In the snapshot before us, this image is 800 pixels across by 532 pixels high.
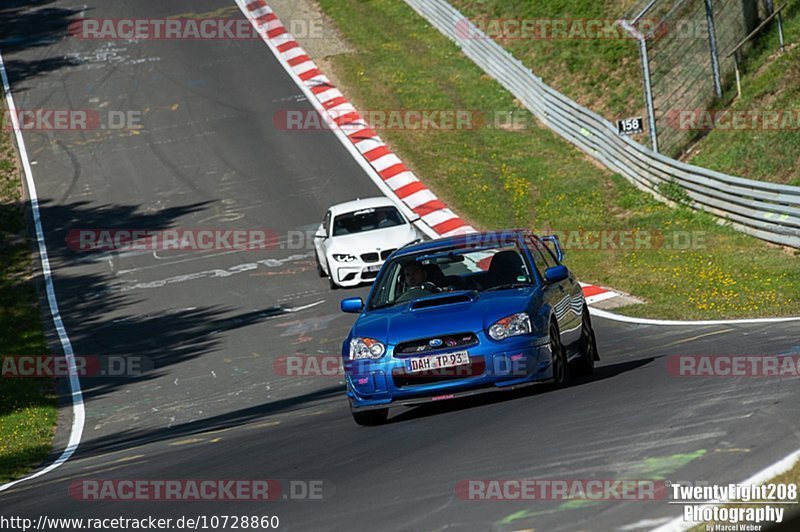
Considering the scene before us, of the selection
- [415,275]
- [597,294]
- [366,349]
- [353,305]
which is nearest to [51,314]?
[597,294]

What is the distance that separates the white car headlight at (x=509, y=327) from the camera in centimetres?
1077

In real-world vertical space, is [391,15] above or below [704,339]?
above

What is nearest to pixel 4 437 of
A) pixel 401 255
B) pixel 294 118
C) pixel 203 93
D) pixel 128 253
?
pixel 401 255

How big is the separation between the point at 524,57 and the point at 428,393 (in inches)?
1058

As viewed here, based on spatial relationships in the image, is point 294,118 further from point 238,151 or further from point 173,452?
point 173,452

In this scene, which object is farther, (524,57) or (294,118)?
(524,57)

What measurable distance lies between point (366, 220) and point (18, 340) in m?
6.66

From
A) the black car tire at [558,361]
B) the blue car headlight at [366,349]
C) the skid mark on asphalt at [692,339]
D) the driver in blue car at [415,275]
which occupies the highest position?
the driver in blue car at [415,275]

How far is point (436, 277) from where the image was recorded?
1214cm

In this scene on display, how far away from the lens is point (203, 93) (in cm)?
3681

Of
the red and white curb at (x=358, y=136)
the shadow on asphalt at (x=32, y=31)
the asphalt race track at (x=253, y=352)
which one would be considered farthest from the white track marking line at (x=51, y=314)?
the red and white curb at (x=358, y=136)

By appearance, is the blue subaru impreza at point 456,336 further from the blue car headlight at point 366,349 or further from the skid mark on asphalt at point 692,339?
the skid mark on asphalt at point 692,339

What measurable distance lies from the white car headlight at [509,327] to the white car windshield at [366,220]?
42.0ft

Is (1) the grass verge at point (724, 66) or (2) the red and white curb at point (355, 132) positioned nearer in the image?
(1) the grass verge at point (724, 66)
